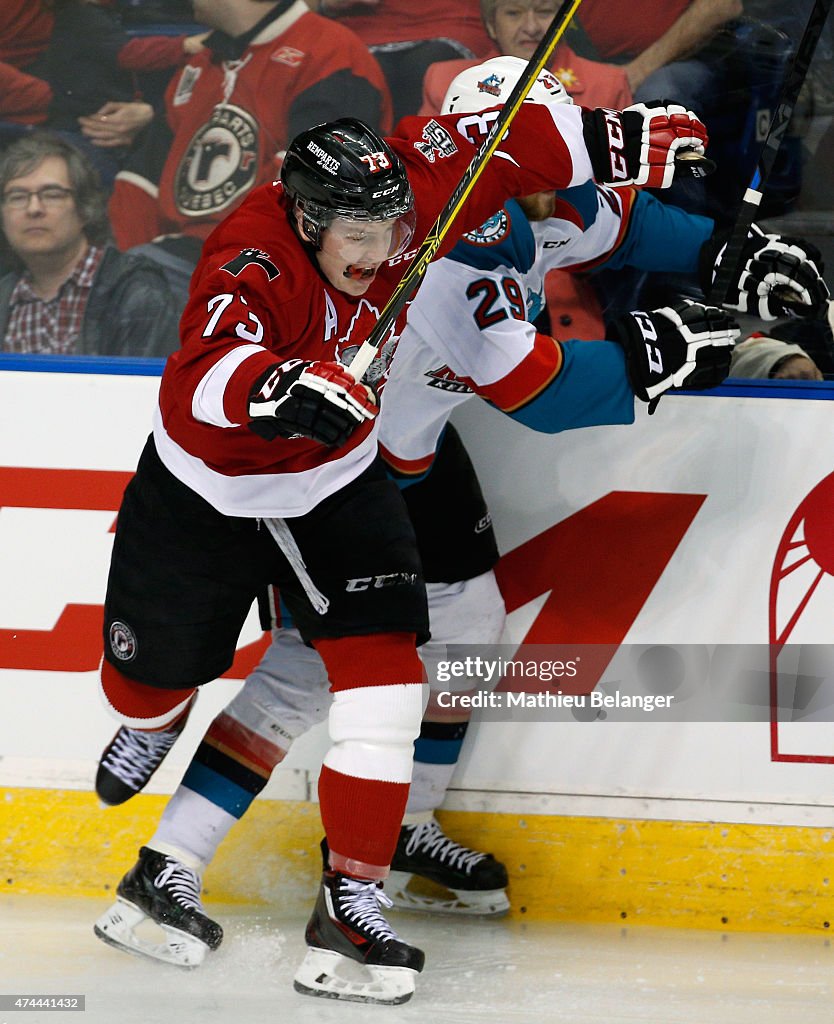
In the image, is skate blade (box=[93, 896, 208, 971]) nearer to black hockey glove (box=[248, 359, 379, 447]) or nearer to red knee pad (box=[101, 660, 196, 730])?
red knee pad (box=[101, 660, 196, 730])

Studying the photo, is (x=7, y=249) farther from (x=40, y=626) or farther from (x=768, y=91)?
(x=768, y=91)

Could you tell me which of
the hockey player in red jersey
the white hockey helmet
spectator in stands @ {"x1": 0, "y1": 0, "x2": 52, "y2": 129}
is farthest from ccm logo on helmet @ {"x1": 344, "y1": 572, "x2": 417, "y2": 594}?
spectator in stands @ {"x1": 0, "y1": 0, "x2": 52, "y2": 129}

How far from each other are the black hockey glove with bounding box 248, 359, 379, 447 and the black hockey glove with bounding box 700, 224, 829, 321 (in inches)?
37.4

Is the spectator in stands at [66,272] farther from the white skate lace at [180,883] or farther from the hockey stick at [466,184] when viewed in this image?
the white skate lace at [180,883]

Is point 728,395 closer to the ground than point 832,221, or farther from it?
closer to the ground

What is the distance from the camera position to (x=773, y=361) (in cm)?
243

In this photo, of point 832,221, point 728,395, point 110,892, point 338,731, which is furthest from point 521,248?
point 110,892

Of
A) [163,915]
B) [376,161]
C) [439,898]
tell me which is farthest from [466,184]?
[439,898]

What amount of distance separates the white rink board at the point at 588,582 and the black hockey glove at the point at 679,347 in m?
0.31

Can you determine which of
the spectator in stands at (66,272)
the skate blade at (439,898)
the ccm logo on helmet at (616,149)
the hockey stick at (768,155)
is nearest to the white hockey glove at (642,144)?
the ccm logo on helmet at (616,149)

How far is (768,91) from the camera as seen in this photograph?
2.51 meters

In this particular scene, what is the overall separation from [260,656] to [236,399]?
94 centimetres

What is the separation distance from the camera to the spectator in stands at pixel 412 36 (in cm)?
258
